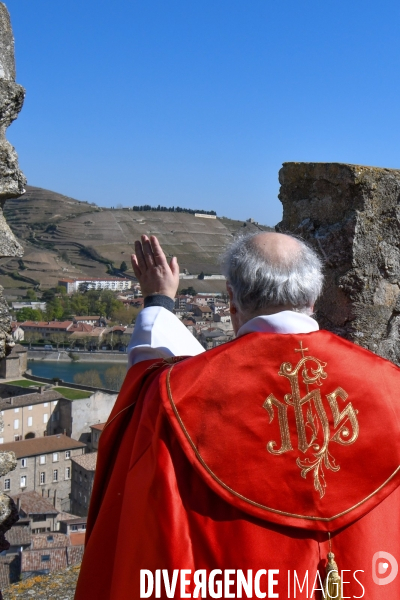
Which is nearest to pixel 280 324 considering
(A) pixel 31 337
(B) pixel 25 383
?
(B) pixel 25 383

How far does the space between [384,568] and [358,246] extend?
145cm

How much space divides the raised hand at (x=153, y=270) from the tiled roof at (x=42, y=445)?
73.9 feet

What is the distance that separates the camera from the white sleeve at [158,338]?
2045 millimetres

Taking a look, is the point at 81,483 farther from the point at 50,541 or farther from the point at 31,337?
the point at 31,337

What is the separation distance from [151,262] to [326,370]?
78 centimetres

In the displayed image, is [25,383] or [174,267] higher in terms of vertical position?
[174,267]

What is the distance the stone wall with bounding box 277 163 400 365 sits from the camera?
279 cm

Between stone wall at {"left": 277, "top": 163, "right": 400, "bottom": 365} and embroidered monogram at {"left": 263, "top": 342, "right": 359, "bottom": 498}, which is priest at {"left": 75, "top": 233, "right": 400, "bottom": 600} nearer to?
embroidered monogram at {"left": 263, "top": 342, "right": 359, "bottom": 498}

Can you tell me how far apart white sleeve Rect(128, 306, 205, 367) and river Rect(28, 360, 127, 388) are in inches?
1701

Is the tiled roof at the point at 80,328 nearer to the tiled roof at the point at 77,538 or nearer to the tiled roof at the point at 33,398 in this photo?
the tiled roof at the point at 33,398

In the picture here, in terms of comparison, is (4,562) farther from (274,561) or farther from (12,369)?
(12,369)

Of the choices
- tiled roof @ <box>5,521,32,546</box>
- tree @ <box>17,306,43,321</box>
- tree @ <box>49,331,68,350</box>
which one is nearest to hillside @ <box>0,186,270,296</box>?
tree @ <box>17,306,43,321</box>

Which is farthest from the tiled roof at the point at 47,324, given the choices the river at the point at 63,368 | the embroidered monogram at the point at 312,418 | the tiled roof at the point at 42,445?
the embroidered monogram at the point at 312,418

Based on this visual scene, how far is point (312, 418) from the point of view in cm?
163
